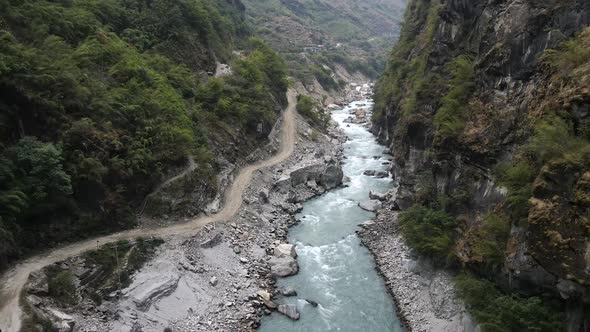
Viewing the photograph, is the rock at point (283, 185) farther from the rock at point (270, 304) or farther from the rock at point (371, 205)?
the rock at point (270, 304)

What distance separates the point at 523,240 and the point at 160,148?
25520mm

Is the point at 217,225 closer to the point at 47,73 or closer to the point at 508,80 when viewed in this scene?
the point at 47,73

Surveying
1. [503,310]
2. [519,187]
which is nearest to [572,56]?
[519,187]

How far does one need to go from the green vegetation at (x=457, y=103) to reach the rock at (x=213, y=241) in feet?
57.8

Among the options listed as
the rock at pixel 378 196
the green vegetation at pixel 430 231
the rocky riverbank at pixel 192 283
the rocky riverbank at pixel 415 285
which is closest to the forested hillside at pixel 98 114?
the rocky riverbank at pixel 192 283

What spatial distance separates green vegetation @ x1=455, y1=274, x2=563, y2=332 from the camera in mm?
18141

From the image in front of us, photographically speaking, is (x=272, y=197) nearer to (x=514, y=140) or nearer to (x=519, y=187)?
(x=514, y=140)

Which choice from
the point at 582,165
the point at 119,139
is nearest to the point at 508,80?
the point at 582,165

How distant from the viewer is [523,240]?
778 inches

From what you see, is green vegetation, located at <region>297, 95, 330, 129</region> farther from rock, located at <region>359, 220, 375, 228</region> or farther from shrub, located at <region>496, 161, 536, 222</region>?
shrub, located at <region>496, 161, 536, 222</region>

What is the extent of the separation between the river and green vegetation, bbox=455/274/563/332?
528cm

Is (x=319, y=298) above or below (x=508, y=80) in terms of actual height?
below

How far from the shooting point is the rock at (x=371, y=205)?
4119cm

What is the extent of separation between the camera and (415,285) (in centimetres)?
2811
